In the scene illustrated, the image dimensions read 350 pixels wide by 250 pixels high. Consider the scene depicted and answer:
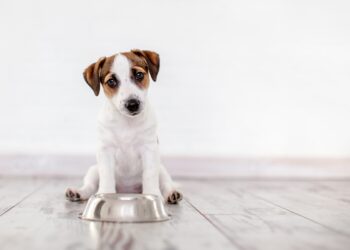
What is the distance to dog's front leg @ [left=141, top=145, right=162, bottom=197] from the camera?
217cm

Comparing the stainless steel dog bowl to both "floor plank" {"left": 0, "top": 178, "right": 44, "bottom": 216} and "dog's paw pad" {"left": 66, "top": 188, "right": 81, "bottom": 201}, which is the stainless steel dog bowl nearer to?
"floor plank" {"left": 0, "top": 178, "right": 44, "bottom": 216}

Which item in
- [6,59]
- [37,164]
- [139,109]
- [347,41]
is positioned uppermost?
[347,41]

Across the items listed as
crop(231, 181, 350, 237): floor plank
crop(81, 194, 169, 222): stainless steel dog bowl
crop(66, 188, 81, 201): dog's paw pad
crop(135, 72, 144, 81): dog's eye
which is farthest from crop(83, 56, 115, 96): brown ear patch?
crop(231, 181, 350, 237): floor plank

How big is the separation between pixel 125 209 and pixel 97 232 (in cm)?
21

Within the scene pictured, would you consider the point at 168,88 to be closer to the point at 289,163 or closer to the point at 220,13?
the point at 220,13

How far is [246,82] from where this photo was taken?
379cm

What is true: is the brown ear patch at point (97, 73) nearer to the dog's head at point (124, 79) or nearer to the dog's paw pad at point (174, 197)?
the dog's head at point (124, 79)

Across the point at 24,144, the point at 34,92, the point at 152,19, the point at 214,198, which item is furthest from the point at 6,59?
the point at 214,198

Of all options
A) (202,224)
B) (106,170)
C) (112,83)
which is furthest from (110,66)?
(202,224)

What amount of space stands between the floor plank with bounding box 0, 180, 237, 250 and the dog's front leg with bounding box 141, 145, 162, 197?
158 mm

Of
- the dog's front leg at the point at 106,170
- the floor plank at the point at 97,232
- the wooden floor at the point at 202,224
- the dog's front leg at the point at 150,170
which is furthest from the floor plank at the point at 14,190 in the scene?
the dog's front leg at the point at 150,170

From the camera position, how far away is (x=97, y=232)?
1552mm

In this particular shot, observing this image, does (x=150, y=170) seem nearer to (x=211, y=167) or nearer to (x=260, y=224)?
(x=260, y=224)

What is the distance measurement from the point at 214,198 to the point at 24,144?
5.45ft
